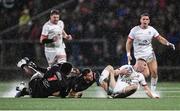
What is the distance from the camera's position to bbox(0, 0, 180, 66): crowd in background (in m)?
25.2

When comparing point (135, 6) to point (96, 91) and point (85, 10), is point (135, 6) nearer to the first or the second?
point (85, 10)

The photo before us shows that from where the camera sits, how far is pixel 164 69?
25.1 m

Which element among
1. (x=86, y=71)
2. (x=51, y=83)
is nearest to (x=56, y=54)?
(x=86, y=71)

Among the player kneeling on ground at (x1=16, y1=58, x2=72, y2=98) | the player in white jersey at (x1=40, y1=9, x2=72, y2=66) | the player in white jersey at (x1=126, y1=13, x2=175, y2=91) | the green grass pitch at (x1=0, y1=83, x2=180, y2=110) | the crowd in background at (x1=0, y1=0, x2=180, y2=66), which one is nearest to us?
the green grass pitch at (x1=0, y1=83, x2=180, y2=110)

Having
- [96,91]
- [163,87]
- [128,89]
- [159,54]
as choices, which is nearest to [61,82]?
[128,89]

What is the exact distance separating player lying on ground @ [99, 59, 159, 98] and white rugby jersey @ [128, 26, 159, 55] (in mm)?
1957

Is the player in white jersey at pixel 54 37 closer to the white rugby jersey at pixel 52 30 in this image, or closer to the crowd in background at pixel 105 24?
the white rugby jersey at pixel 52 30

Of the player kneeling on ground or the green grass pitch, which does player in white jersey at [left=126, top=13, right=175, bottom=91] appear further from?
the green grass pitch

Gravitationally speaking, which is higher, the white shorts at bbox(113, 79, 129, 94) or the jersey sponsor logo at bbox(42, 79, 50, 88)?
the jersey sponsor logo at bbox(42, 79, 50, 88)

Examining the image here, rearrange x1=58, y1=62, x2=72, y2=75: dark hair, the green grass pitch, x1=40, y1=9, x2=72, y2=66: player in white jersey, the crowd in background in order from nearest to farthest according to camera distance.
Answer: the green grass pitch
x1=58, y1=62, x2=72, y2=75: dark hair
x1=40, y1=9, x2=72, y2=66: player in white jersey
the crowd in background

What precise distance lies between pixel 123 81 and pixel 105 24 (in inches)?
372

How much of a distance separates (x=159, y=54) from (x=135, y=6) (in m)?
2.53

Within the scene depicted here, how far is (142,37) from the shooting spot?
19.3 m

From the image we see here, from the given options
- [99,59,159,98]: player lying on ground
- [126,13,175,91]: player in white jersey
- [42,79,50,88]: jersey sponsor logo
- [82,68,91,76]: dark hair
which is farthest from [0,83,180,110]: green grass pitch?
[126,13,175,91]: player in white jersey
